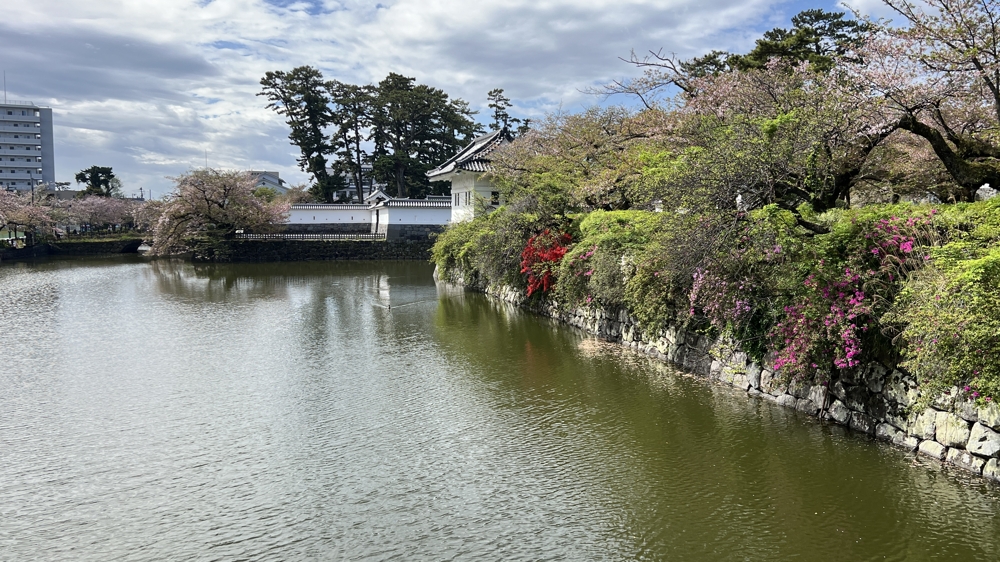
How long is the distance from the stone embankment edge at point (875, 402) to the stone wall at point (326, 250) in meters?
29.1

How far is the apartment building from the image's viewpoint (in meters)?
77.4

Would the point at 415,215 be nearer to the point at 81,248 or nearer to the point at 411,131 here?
the point at 411,131

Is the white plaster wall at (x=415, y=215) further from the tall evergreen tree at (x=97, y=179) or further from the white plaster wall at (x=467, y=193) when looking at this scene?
the tall evergreen tree at (x=97, y=179)

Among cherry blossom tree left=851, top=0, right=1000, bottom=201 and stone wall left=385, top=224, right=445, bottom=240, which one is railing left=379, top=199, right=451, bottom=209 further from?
cherry blossom tree left=851, top=0, right=1000, bottom=201

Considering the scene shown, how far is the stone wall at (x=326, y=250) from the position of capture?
1511 inches

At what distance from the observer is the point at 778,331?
8938 mm

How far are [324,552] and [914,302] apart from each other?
718 centimetres

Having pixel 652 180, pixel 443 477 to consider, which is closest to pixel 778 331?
pixel 652 180

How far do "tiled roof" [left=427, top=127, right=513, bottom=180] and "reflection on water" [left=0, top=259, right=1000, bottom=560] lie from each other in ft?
55.4

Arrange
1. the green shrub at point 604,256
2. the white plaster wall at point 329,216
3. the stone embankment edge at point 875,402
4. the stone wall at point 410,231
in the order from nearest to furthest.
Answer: the stone embankment edge at point 875,402 → the green shrub at point 604,256 → the stone wall at point 410,231 → the white plaster wall at point 329,216

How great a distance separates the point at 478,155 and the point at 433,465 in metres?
24.3

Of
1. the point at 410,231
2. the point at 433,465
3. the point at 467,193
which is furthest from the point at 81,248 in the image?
the point at 433,465

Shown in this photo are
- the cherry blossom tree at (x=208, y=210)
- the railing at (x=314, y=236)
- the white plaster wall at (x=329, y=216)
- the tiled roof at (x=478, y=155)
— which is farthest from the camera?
the white plaster wall at (x=329, y=216)

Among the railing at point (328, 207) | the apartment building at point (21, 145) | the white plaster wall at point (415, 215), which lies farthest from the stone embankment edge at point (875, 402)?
the apartment building at point (21, 145)
